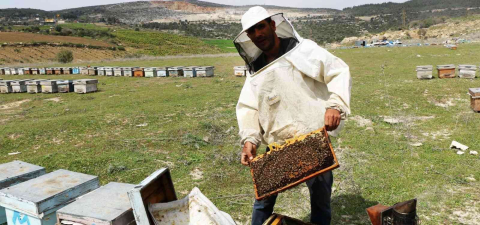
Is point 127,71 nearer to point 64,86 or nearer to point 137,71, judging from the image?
point 137,71

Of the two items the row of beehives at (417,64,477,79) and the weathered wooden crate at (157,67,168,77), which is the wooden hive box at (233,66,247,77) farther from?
the row of beehives at (417,64,477,79)

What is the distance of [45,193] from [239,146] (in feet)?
13.9

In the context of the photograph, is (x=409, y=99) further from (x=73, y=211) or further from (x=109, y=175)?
(x=73, y=211)

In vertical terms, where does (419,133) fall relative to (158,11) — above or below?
below

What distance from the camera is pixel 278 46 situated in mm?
2553

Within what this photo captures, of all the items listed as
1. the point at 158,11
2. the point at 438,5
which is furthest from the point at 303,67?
the point at 158,11

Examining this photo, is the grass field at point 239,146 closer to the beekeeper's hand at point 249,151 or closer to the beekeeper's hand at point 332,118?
the beekeeper's hand at point 249,151

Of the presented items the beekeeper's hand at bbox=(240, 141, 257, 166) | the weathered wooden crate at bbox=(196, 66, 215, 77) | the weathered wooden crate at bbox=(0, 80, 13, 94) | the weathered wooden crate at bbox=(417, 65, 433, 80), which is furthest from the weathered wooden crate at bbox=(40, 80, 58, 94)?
the weathered wooden crate at bbox=(417, 65, 433, 80)

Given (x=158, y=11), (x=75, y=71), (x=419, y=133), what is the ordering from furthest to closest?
(x=158, y=11)
(x=75, y=71)
(x=419, y=133)

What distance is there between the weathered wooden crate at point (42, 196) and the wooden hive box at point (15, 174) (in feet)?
0.86

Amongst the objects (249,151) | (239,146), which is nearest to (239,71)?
(239,146)

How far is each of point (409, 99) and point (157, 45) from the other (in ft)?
202

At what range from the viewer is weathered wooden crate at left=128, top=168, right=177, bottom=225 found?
2076 millimetres

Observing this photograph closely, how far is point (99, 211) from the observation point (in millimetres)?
2254
